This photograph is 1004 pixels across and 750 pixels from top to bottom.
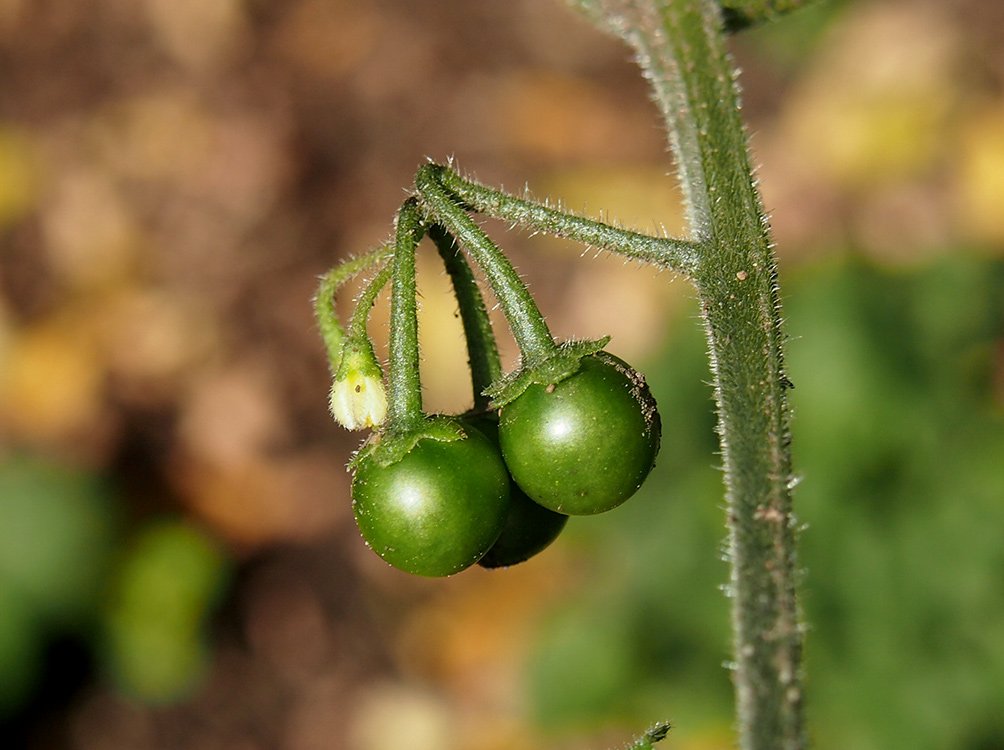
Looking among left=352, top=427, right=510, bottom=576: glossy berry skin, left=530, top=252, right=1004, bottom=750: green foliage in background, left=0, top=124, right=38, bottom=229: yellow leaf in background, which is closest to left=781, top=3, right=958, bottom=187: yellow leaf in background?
left=530, top=252, right=1004, bottom=750: green foliage in background

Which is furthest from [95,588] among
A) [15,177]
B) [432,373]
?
[15,177]

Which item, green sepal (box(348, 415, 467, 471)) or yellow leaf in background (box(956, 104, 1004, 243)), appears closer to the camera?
green sepal (box(348, 415, 467, 471))

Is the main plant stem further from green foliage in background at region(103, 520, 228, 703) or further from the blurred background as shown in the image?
green foliage in background at region(103, 520, 228, 703)

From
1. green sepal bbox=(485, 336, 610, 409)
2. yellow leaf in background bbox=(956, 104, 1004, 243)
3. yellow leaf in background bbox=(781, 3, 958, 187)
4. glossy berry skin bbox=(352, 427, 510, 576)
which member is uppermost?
yellow leaf in background bbox=(781, 3, 958, 187)

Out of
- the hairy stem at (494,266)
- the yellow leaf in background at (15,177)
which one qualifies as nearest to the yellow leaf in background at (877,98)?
the yellow leaf in background at (15,177)

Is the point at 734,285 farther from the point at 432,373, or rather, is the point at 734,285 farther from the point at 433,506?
the point at 432,373

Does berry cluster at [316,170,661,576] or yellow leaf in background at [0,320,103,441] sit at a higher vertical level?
yellow leaf in background at [0,320,103,441]
